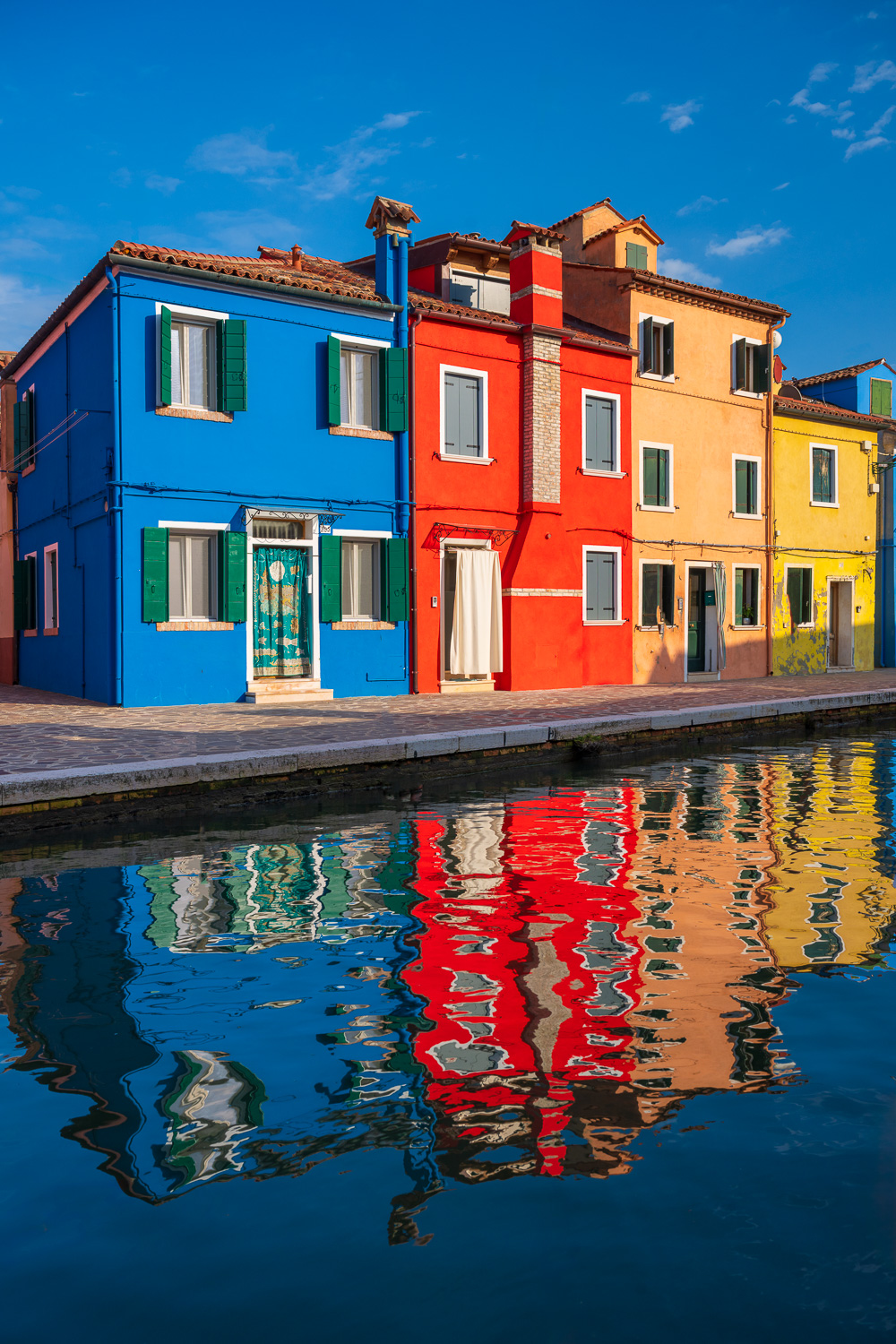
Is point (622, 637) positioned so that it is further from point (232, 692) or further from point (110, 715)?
point (110, 715)

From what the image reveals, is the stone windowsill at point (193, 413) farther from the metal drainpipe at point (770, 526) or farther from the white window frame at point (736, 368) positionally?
the metal drainpipe at point (770, 526)

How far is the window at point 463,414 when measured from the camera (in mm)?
19031

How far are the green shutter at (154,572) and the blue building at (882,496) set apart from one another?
20283 millimetres

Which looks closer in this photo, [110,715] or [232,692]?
[110,715]

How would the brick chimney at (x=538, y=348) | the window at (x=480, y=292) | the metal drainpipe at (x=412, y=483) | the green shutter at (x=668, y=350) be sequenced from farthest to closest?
the green shutter at (x=668, y=350) → the window at (x=480, y=292) → the brick chimney at (x=538, y=348) → the metal drainpipe at (x=412, y=483)

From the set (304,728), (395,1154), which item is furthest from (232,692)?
(395,1154)

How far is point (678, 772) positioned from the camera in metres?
11.3

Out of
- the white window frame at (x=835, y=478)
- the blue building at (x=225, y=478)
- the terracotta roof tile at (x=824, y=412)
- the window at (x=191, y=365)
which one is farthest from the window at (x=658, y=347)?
the window at (x=191, y=365)

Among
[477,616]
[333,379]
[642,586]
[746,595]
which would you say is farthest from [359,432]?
[746,595]

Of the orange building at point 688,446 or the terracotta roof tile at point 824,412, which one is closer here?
the orange building at point 688,446

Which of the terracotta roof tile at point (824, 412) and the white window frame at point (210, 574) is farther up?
the terracotta roof tile at point (824, 412)

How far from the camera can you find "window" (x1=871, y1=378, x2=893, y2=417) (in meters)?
29.1

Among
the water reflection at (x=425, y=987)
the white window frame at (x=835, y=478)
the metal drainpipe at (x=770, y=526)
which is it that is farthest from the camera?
the white window frame at (x=835, y=478)

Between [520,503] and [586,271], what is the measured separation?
6427mm
